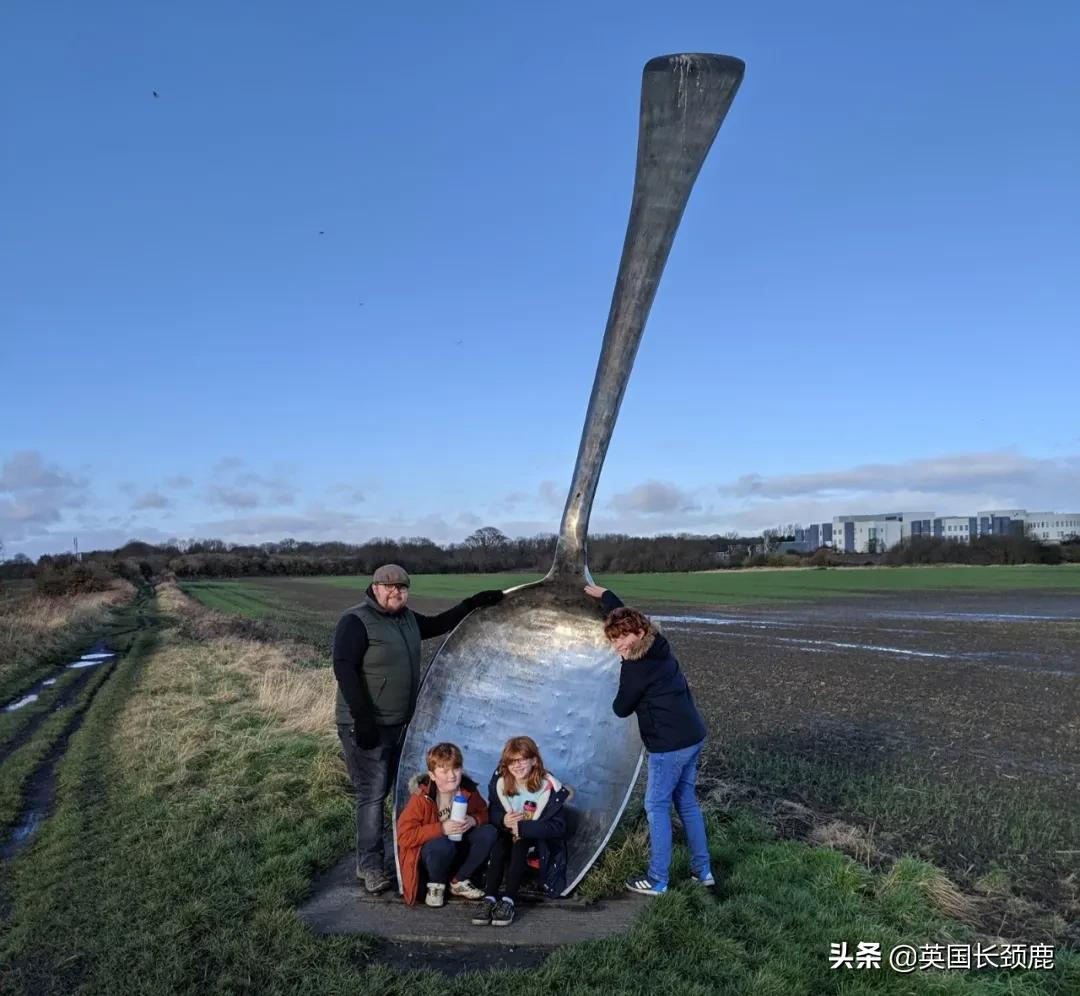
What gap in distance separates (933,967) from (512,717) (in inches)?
112

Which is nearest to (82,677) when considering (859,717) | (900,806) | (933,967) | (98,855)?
(98,855)

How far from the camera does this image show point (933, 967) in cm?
480

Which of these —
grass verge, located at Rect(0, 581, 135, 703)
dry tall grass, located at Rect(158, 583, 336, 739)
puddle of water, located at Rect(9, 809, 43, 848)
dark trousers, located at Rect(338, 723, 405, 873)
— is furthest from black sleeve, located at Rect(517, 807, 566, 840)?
grass verge, located at Rect(0, 581, 135, 703)

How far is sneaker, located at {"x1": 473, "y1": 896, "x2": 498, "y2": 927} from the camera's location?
5.16m

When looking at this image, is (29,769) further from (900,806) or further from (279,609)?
(279,609)

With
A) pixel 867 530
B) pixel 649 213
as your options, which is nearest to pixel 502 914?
pixel 649 213

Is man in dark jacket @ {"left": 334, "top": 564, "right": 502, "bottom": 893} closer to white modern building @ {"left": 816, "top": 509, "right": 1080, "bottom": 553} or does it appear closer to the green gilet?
the green gilet

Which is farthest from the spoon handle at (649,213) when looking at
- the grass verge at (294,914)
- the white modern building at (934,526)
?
the white modern building at (934,526)

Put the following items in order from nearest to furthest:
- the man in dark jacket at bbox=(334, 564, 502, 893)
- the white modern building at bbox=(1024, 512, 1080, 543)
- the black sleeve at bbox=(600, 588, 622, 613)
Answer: the man in dark jacket at bbox=(334, 564, 502, 893)
the black sleeve at bbox=(600, 588, 622, 613)
the white modern building at bbox=(1024, 512, 1080, 543)

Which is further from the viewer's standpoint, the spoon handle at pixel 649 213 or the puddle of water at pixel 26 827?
the puddle of water at pixel 26 827

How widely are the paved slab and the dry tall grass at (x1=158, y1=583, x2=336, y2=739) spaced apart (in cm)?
456

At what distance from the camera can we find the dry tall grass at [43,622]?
21487 mm

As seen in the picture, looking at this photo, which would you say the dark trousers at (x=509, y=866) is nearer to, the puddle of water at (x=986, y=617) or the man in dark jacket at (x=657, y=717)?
the man in dark jacket at (x=657, y=717)

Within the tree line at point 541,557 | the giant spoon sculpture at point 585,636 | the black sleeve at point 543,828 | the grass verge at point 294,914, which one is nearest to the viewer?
the grass verge at point 294,914
